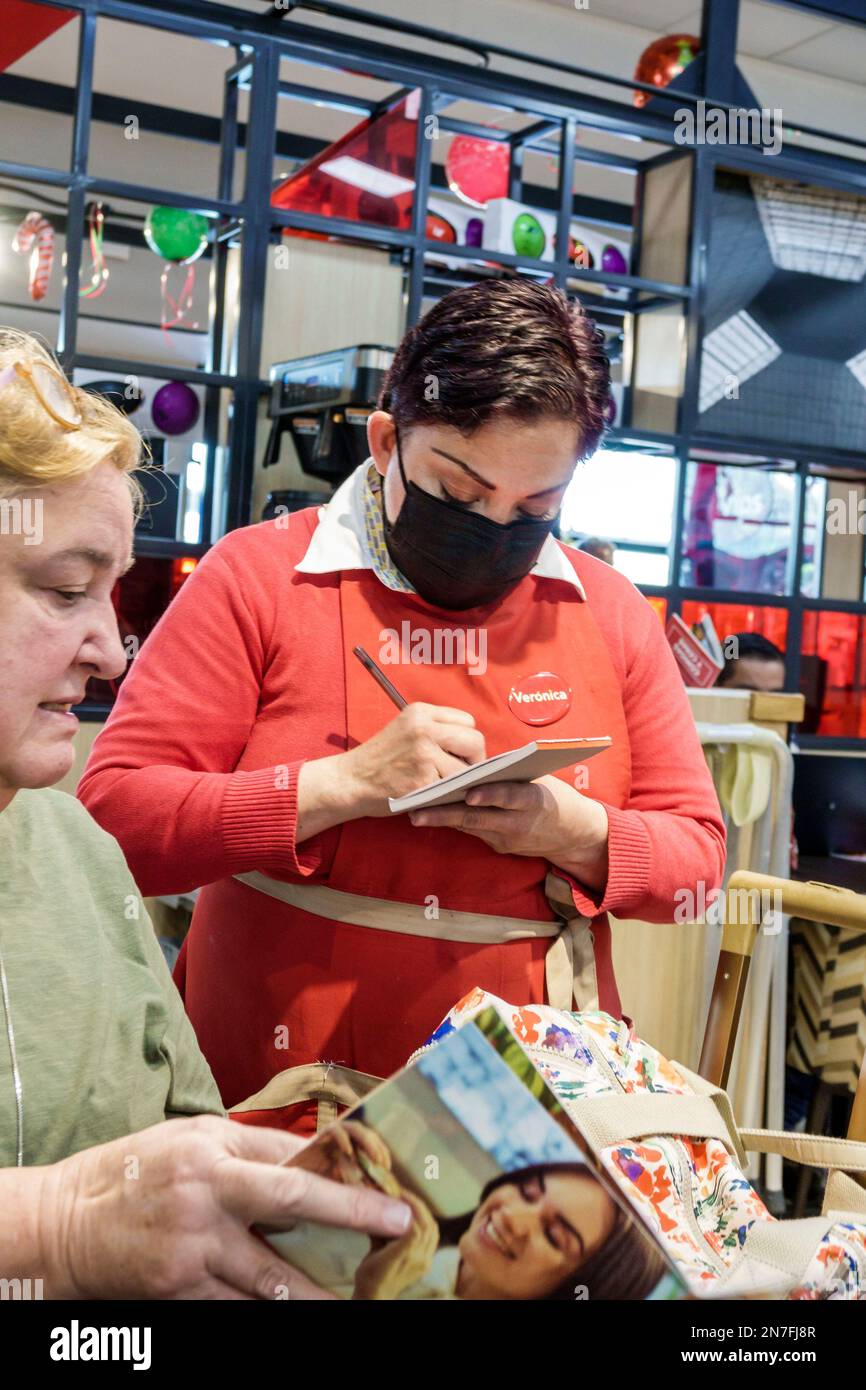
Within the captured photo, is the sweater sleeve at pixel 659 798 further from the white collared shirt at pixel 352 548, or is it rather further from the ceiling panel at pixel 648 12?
the ceiling panel at pixel 648 12

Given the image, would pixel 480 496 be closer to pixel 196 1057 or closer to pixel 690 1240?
pixel 196 1057

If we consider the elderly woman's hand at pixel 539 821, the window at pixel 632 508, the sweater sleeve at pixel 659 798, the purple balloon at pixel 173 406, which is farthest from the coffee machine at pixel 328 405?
the elderly woman's hand at pixel 539 821

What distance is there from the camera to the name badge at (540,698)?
1688 millimetres

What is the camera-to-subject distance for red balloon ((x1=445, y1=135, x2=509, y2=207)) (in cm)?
588

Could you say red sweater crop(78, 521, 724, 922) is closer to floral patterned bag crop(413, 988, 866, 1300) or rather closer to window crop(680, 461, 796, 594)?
floral patterned bag crop(413, 988, 866, 1300)

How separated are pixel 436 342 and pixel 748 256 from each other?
5101mm

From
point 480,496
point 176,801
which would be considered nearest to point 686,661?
point 480,496

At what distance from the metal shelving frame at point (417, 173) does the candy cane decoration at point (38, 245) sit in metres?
1.42

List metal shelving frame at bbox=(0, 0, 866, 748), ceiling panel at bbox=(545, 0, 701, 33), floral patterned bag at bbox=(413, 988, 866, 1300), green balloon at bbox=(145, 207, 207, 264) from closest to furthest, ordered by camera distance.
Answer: floral patterned bag at bbox=(413, 988, 866, 1300), metal shelving frame at bbox=(0, 0, 866, 748), green balloon at bbox=(145, 207, 207, 264), ceiling panel at bbox=(545, 0, 701, 33)

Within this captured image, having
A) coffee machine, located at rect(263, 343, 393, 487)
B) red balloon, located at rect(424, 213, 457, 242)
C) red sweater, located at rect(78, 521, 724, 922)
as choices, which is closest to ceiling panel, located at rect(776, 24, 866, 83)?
red balloon, located at rect(424, 213, 457, 242)

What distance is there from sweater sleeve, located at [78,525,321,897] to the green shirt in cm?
16

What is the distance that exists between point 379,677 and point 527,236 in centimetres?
451

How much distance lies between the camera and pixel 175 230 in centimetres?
504

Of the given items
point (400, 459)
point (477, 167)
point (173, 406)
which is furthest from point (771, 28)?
point (400, 459)
